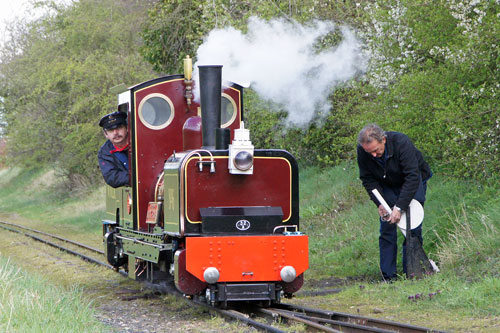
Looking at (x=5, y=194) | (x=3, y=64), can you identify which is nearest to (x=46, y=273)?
(x=3, y=64)

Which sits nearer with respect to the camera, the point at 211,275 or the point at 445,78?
the point at 211,275

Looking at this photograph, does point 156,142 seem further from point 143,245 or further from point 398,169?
point 398,169

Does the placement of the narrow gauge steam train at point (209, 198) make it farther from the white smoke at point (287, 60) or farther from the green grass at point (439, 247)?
the green grass at point (439, 247)

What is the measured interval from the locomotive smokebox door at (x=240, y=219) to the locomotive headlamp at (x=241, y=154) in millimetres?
395

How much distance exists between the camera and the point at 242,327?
21.5 feet

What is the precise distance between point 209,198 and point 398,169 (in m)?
2.07

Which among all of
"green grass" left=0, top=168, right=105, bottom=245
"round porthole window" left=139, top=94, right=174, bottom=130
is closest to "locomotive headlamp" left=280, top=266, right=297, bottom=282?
"round porthole window" left=139, top=94, right=174, bottom=130

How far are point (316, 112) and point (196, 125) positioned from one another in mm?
5132

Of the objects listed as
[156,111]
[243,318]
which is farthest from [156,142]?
[243,318]

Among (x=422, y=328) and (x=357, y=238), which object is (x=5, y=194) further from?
(x=422, y=328)

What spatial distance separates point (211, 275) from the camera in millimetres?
6812

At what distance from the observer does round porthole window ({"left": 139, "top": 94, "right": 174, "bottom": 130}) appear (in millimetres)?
8258

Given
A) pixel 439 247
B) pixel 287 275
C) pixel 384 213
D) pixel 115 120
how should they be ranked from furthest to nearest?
1. pixel 115 120
2. pixel 439 247
3. pixel 384 213
4. pixel 287 275

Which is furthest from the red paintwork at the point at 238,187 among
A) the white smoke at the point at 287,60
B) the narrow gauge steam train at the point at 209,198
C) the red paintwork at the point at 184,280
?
Answer: the white smoke at the point at 287,60
